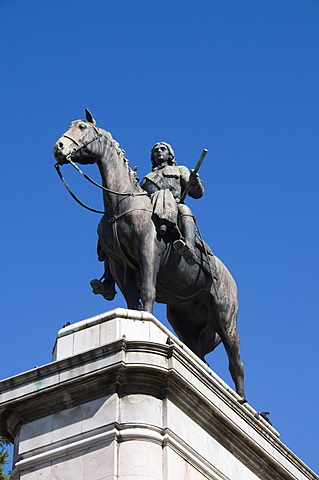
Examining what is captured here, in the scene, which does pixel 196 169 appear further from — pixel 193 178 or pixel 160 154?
pixel 160 154

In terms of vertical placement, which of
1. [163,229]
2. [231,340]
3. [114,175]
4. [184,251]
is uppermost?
[114,175]

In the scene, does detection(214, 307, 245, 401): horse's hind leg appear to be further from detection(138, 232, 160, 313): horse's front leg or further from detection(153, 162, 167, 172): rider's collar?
detection(153, 162, 167, 172): rider's collar

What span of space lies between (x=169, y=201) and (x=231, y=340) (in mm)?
3087

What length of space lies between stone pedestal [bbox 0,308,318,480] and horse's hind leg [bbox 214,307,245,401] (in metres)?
2.95

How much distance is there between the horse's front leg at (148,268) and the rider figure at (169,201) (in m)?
0.42

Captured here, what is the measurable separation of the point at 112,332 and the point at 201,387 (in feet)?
5.61

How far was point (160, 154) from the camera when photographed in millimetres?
23719

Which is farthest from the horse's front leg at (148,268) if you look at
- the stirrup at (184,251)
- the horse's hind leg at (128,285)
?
the horse's hind leg at (128,285)

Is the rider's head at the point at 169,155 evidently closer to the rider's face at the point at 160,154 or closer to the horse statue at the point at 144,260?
the rider's face at the point at 160,154

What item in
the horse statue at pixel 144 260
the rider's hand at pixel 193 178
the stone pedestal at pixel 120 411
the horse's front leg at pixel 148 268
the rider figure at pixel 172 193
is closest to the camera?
the stone pedestal at pixel 120 411

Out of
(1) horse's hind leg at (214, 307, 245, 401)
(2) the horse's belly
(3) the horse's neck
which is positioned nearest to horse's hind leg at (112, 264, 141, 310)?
(2) the horse's belly

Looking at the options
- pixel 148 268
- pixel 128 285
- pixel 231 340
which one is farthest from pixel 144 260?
pixel 231 340

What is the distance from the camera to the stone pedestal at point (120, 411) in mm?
18078

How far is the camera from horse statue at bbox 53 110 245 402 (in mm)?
21469
